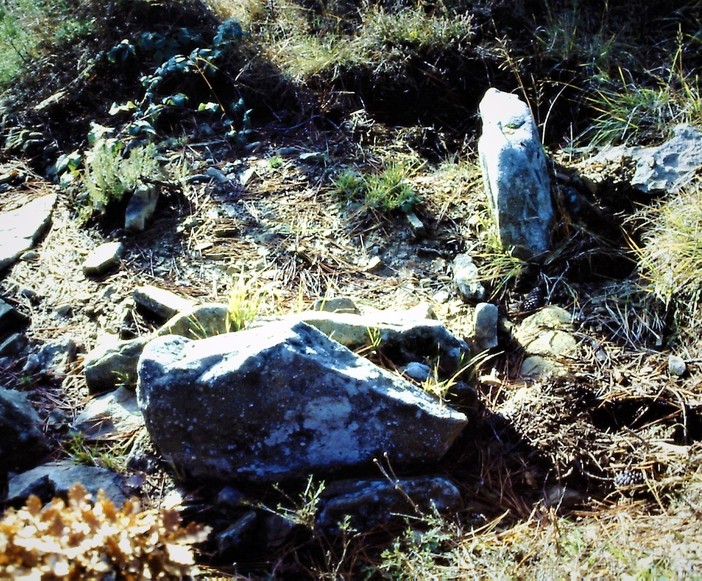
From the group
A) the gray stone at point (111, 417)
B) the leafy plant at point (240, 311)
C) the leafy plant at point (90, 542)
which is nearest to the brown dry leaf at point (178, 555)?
the leafy plant at point (90, 542)

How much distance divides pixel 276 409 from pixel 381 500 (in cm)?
49

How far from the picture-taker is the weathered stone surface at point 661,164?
349cm

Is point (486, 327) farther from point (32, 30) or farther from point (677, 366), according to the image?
point (32, 30)

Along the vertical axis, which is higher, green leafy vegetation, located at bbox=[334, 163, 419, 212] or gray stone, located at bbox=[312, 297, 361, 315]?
green leafy vegetation, located at bbox=[334, 163, 419, 212]

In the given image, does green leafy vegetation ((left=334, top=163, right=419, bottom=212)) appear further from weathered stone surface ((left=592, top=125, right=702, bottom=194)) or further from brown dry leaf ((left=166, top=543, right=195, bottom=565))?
brown dry leaf ((left=166, top=543, right=195, bottom=565))

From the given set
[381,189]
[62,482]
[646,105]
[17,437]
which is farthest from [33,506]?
[646,105]

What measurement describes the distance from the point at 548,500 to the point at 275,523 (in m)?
1.01

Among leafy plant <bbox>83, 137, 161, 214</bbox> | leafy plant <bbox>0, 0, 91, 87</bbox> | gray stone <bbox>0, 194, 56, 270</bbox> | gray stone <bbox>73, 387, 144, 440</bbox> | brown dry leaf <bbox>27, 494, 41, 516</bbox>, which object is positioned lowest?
gray stone <bbox>73, 387, 144, 440</bbox>

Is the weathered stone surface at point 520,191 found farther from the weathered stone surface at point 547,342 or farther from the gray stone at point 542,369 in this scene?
the gray stone at point 542,369

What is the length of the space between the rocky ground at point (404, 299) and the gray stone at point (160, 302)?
0.05 metres

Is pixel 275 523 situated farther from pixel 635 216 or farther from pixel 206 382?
pixel 635 216

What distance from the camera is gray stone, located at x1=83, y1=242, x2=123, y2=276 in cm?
345

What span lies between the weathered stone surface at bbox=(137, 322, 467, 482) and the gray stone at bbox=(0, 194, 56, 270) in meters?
1.58

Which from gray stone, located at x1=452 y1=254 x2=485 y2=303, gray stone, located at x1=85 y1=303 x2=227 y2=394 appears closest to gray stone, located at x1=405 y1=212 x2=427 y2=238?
gray stone, located at x1=452 y1=254 x2=485 y2=303
